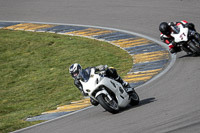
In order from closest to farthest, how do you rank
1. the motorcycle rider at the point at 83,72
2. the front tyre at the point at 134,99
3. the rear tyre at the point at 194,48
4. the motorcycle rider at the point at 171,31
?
the motorcycle rider at the point at 83,72
the front tyre at the point at 134,99
the rear tyre at the point at 194,48
the motorcycle rider at the point at 171,31

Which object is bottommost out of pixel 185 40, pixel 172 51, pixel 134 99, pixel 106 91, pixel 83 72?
pixel 134 99

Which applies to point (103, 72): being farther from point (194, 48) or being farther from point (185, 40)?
point (185, 40)

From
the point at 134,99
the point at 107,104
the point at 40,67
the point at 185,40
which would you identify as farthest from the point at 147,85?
the point at 40,67

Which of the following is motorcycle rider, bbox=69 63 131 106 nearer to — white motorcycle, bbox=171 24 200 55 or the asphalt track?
the asphalt track

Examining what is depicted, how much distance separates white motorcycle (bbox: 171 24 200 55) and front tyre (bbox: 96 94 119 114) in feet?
17.1

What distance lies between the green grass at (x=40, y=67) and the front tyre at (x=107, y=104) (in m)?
2.40

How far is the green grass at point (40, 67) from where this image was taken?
45.5 feet

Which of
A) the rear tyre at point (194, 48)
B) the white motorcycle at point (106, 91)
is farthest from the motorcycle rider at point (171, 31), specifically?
the white motorcycle at point (106, 91)

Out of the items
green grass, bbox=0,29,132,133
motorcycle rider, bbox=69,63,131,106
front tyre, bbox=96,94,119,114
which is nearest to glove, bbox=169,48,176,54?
green grass, bbox=0,29,132,133

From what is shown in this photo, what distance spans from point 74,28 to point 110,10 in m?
2.43

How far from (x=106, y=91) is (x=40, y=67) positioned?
8.09m

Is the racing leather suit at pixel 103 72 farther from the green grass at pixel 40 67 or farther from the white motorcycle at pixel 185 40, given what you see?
the white motorcycle at pixel 185 40

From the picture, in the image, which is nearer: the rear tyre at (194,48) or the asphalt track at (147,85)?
the asphalt track at (147,85)

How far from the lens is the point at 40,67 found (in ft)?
58.9
